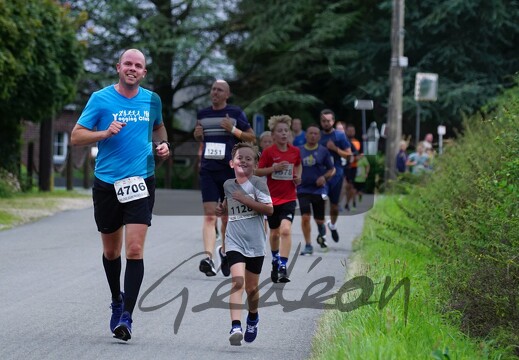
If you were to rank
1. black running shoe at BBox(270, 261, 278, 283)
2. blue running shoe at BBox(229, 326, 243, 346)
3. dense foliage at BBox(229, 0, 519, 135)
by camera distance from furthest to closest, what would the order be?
dense foliage at BBox(229, 0, 519, 135)
black running shoe at BBox(270, 261, 278, 283)
blue running shoe at BBox(229, 326, 243, 346)

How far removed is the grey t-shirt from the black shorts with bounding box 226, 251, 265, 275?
0.03m

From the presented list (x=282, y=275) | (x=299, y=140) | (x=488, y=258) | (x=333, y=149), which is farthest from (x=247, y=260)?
(x=333, y=149)

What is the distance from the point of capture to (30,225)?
18.8 metres

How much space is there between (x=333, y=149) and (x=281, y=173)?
4.13 meters

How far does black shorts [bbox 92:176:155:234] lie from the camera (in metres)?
8.21

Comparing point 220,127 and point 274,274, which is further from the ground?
point 220,127

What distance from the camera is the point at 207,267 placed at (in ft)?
38.5

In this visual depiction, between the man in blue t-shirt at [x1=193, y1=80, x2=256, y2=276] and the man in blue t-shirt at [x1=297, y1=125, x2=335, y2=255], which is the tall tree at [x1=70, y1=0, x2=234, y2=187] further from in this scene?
the man in blue t-shirt at [x1=193, y1=80, x2=256, y2=276]

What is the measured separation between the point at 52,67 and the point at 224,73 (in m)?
20.2

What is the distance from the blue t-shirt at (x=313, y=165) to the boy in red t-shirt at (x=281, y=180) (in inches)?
85.9

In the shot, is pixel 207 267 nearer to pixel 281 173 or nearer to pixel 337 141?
pixel 281 173

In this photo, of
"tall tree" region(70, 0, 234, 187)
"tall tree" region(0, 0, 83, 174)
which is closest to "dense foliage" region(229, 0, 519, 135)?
"tall tree" region(70, 0, 234, 187)

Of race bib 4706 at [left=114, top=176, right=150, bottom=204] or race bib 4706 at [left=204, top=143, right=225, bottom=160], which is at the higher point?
race bib 4706 at [left=204, top=143, right=225, bottom=160]

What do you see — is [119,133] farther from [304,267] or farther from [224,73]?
[224,73]
